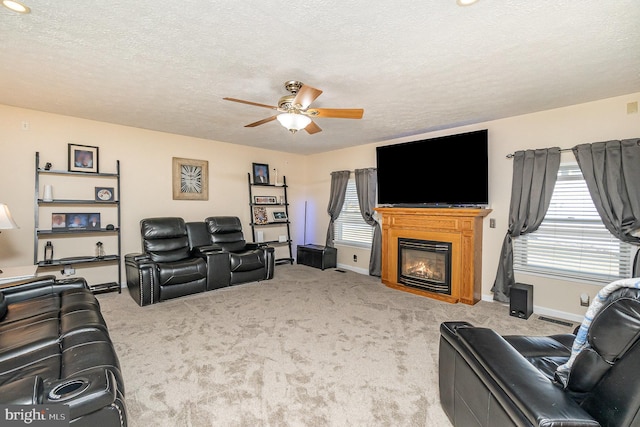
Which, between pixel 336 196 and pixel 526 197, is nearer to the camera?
pixel 526 197

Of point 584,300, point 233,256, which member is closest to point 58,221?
point 233,256

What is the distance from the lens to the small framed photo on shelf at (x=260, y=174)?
20.0 feet

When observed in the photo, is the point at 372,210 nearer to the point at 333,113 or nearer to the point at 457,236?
the point at 457,236

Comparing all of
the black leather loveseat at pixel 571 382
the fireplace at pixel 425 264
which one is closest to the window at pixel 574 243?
the fireplace at pixel 425 264

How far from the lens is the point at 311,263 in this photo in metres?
6.14

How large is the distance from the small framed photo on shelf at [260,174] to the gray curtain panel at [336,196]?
1.43 meters

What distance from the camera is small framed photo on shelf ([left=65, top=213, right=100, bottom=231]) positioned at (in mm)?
4156

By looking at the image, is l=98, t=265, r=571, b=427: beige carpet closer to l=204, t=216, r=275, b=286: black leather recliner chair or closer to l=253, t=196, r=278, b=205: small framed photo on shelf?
l=204, t=216, r=275, b=286: black leather recliner chair

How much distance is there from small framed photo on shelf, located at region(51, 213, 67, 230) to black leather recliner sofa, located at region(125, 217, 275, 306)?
0.94 m

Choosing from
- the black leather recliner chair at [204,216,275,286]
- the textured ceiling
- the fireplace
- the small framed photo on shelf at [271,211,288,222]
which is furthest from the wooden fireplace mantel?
the small framed photo on shelf at [271,211,288,222]

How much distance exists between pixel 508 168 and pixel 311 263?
12.8 feet

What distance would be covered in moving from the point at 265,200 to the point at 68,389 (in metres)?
5.20

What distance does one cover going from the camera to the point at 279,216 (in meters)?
6.46
